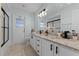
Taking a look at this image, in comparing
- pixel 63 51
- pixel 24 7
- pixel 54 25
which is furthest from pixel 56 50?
pixel 24 7

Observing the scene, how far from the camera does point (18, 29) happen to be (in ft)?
6.08

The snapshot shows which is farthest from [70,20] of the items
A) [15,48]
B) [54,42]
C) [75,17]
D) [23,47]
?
[15,48]

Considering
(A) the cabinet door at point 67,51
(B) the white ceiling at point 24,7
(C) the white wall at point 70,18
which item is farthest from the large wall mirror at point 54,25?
(A) the cabinet door at point 67,51

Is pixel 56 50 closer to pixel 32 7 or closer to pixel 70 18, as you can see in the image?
pixel 70 18

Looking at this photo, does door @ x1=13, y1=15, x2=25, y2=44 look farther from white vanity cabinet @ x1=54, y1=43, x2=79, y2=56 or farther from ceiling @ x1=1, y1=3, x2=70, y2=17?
white vanity cabinet @ x1=54, y1=43, x2=79, y2=56

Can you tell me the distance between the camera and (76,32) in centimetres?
164

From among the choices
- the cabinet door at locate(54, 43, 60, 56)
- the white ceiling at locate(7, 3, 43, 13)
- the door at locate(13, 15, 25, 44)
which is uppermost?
the white ceiling at locate(7, 3, 43, 13)

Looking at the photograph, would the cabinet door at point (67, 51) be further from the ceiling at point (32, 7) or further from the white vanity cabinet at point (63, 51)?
the ceiling at point (32, 7)

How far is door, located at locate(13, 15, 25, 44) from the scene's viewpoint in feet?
6.06

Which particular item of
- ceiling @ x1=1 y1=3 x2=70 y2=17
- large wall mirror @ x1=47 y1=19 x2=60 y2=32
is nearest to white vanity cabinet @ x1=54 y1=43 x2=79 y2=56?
large wall mirror @ x1=47 y1=19 x2=60 y2=32

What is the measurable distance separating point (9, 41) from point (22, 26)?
1.34 ft

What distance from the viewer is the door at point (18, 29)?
185 centimetres

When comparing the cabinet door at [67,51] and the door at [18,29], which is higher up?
the door at [18,29]

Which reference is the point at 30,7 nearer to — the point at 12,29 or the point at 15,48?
the point at 12,29
